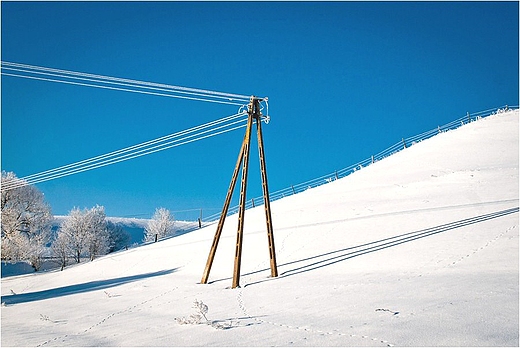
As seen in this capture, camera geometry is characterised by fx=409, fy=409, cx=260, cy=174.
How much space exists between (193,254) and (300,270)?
10.2m

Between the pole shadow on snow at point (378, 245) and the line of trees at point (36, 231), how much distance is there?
25324mm

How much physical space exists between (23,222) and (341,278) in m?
42.0

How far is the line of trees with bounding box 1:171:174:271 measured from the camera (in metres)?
43.0

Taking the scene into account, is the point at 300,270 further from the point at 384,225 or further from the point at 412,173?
the point at 412,173

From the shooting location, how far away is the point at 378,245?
19.1m

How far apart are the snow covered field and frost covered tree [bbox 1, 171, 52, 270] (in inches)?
520

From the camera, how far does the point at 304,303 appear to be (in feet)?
37.6

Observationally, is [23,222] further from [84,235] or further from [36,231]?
[84,235]

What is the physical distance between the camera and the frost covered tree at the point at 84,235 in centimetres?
6266

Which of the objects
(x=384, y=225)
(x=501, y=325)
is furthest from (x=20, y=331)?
(x=384, y=225)

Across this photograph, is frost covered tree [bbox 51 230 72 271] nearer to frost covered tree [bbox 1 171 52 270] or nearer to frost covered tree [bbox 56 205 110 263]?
frost covered tree [bbox 56 205 110 263]

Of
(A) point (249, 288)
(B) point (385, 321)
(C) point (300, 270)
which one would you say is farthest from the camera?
(C) point (300, 270)

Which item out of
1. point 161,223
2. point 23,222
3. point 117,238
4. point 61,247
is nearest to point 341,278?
point 23,222

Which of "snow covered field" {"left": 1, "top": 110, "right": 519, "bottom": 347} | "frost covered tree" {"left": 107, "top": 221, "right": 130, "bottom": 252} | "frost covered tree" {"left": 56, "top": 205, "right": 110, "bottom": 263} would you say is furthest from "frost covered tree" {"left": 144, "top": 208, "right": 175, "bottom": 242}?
"snow covered field" {"left": 1, "top": 110, "right": 519, "bottom": 347}
